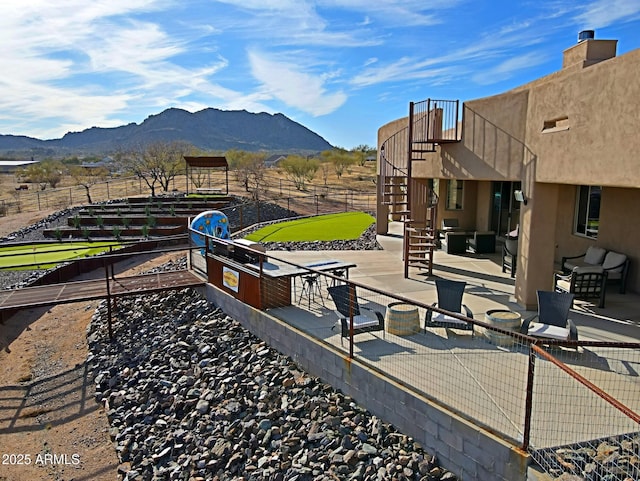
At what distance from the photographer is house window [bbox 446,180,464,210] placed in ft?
55.7

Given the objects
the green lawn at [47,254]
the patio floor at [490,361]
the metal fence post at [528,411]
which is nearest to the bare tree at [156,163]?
the green lawn at [47,254]

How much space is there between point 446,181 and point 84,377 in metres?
13.2

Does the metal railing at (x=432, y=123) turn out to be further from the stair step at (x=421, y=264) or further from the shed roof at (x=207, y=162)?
the shed roof at (x=207, y=162)

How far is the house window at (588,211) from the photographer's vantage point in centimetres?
Result: 1073

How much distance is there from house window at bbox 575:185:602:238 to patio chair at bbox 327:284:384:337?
242 inches

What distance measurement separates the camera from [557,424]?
509 centimetres

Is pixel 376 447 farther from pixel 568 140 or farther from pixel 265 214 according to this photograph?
pixel 265 214

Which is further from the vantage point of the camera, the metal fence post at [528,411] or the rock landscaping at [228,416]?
the rock landscaping at [228,416]

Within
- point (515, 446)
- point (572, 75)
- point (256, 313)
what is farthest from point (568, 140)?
point (256, 313)

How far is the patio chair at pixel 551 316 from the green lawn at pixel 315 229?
10.5 metres

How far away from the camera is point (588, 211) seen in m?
11.0

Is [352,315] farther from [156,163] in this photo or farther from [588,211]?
[156,163]

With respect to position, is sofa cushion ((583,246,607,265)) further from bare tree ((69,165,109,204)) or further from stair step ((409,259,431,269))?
bare tree ((69,165,109,204))

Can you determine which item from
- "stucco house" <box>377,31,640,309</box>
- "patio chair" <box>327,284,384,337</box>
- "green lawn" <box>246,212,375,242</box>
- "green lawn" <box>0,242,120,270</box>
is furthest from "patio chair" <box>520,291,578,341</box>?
"green lawn" <box>0,242,120,270</box>
